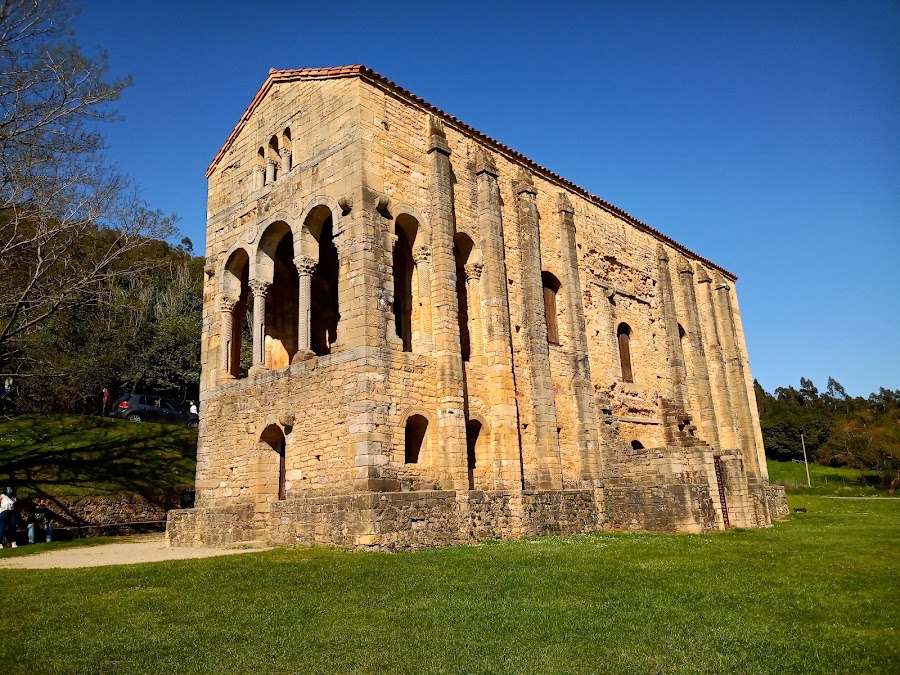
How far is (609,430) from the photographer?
61.7 feet

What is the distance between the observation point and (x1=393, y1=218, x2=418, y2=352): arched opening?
614 inches

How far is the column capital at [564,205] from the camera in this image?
800 inches

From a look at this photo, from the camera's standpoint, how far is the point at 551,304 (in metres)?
19.7

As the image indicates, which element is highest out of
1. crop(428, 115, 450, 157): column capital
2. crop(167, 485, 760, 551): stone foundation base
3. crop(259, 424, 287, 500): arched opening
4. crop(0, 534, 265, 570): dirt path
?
crop(428, 115, 450, 157): column capital

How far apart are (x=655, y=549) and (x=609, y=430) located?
7021 mm

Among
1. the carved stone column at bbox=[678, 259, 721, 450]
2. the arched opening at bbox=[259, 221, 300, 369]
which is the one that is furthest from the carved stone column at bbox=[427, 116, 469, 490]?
the carved stone column at bbox=[678, 259, 721, 450]

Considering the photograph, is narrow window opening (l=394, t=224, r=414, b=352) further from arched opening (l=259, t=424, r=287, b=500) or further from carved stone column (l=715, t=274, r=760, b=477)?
carved stone column (l=715, t=274, r=760, b=477)

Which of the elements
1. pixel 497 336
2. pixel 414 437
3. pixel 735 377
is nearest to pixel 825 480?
pixel 735 377

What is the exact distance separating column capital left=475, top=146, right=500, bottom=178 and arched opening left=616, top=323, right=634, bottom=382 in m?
8.01

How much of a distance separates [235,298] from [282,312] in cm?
149

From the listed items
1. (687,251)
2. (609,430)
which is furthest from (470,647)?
(687,251)

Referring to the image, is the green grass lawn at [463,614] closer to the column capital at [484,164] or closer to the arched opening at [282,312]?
the arched opening at [282,312]

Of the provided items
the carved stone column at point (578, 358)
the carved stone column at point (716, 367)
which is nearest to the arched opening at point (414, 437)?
the carved stone column at point (578, 358)

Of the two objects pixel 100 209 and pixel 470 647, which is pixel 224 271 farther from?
pixel 470 647
